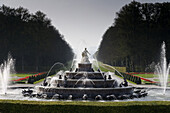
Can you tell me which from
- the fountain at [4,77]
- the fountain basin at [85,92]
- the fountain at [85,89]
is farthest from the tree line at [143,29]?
the fountain basin at [85,92]

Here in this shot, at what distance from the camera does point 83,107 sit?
1366 centimetres

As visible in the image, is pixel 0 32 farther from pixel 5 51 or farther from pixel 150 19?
pixel 150 19

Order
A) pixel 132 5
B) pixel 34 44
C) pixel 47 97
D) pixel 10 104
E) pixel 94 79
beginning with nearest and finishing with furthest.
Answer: pixel 10 104 < pixel 47 97 < pixel 94 79 < pixel 132 5 < pixel 34 44

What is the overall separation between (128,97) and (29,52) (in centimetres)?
5821

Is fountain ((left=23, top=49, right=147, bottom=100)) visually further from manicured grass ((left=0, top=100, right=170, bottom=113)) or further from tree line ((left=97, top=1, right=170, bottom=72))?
tree line ((left=97, top=1, right=170, bottom=72))

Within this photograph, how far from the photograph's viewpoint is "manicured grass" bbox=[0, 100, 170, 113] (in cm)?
1357

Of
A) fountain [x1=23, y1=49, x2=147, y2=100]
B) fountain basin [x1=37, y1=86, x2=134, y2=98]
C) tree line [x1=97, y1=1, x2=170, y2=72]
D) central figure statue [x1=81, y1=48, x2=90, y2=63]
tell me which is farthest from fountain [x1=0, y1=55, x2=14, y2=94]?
tree line [x1=97, y1=1, x2=170, y2=72]

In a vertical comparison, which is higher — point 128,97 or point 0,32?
point 0,32

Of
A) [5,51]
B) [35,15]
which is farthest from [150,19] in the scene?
[5,51]

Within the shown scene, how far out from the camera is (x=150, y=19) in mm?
70062

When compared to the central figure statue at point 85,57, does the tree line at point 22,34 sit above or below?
above

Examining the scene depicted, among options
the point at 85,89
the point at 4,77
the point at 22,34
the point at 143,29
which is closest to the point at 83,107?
the point at 85,89

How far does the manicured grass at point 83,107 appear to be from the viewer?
13.6 meters

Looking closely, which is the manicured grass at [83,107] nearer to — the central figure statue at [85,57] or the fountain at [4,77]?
the fountain at [4,77]
